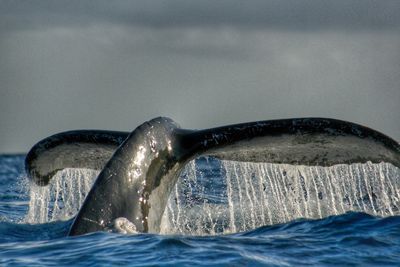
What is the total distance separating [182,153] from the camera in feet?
30.3

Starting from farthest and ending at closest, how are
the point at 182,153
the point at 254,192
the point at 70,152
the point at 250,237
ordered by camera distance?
the point at 70,152
the point at 250,237
the point at 254,192
the point at 182,153

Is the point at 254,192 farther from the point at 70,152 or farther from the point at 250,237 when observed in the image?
the point at 70,152

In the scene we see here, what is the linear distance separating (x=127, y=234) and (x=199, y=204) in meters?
8.00

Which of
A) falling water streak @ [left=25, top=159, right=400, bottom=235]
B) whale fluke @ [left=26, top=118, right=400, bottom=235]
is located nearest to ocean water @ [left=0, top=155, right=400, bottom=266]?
falling water streak @ [left=25, top=159, right=400, bottom=235]

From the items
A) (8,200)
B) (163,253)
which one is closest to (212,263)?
(163,253)

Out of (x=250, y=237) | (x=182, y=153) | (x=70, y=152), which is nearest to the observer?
(x=182, y=153)

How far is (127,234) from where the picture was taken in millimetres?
8789

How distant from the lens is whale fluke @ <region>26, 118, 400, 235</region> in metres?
8.61

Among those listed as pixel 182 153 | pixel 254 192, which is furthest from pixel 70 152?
pixel 254 192

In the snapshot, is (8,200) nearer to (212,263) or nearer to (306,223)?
(306,223)

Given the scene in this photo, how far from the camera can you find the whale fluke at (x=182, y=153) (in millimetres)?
8609

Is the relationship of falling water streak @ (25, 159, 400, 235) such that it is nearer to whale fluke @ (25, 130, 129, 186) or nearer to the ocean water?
the ocean water

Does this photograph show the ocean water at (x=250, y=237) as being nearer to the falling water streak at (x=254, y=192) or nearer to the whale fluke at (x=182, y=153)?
the falling water streak at (x=254, y=192)

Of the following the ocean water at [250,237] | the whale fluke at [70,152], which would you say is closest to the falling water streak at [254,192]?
the ocean water at [250,237]
